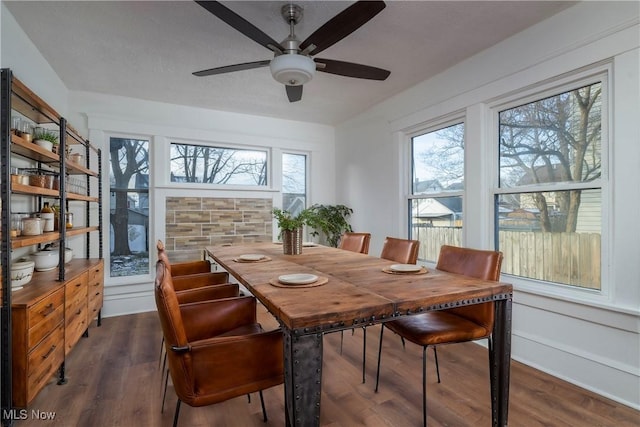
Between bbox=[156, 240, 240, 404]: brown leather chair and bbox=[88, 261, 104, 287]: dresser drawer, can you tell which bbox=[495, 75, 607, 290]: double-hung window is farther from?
bbox=[88, 261, 104, 287]: dresser drawer

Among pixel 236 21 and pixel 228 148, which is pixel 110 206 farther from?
pixel 236 21

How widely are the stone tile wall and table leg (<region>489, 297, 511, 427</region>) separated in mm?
3281

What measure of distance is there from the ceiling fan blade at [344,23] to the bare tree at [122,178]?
9.46 feet

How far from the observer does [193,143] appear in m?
4.16

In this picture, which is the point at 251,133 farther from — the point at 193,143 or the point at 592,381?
the point at 592,381

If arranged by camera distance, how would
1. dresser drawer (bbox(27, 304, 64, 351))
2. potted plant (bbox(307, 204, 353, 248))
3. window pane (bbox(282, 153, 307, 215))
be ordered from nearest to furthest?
dresser drawer (bbox(27, 304, 64, 351)), potted plant (bbox(307, 204, 353, 248)), window pane (bbox(282, 153, 307, 215))

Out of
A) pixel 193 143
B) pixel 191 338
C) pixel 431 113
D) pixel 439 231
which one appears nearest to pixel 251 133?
pixel 193 143

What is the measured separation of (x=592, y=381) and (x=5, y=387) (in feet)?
11.2

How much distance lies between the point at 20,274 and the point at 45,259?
0.59 m

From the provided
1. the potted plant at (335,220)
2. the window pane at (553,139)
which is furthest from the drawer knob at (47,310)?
the window pane at (553,139)

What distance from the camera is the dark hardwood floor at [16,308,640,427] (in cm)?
178

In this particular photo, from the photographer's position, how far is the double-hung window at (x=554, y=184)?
7.18 feet

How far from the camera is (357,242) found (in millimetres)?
3322

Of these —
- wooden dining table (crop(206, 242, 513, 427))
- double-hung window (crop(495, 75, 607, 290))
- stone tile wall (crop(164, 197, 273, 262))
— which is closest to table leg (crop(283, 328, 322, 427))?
wooden dining table (crop(206, 242, 513, 427))
